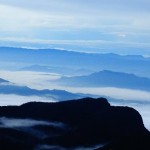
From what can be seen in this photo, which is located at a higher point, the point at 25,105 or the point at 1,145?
the point at 25,105

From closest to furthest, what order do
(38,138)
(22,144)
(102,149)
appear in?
(102,149) → (22,144) → (38,138)

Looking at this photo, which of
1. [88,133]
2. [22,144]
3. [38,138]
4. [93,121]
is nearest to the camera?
[22,144]

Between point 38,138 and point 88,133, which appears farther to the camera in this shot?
point 88,133

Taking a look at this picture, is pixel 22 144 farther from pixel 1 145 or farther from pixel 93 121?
pixel 93 121

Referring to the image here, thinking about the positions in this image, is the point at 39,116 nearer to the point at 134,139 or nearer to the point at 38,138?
the point at 38,138

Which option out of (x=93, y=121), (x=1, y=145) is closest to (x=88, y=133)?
(x=93, y=121)

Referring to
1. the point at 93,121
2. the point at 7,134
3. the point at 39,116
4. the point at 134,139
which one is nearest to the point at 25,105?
the point at 39,116
